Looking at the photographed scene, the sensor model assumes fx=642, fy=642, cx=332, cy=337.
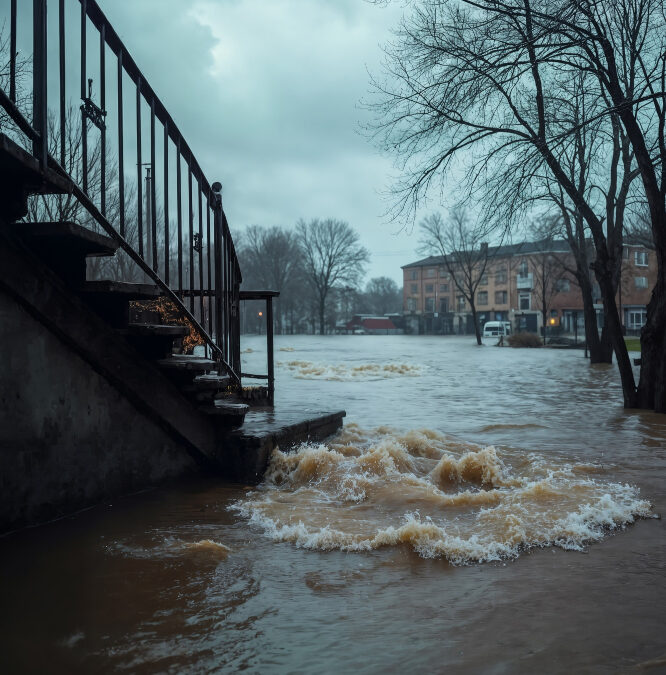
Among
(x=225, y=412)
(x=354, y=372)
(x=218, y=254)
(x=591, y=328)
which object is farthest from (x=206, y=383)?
(x=591, y=328)

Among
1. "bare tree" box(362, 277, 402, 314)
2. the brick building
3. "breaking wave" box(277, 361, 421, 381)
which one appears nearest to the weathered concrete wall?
"breaking wave" box(277, 361, 421, 381)

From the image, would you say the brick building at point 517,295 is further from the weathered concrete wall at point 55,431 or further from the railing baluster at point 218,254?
the weathered concrete wall at point 55,431

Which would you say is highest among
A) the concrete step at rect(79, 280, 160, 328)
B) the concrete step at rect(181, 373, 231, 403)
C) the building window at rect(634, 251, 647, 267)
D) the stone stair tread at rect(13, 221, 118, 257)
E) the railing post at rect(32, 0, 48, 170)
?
the building window at rect(634, 251, 647, 267)

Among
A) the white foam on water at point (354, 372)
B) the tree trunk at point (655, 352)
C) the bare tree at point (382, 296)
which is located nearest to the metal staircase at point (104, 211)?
the tree trunk at point (655, 352)

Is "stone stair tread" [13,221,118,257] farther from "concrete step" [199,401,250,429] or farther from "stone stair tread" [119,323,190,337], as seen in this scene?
"concrete step" [199,401,250,429]

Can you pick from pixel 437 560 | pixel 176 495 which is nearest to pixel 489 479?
pixel 437 560

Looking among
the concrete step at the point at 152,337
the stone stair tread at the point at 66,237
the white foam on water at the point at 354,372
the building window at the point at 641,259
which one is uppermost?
the building window at the point at 641,259

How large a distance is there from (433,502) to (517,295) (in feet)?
278

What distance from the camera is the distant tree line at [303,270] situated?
8881cm

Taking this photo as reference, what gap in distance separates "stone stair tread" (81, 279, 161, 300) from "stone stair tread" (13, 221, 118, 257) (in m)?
0.21

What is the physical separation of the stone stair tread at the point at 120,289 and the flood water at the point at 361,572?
160 centimetres

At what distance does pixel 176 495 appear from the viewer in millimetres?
5258

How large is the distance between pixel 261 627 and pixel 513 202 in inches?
390

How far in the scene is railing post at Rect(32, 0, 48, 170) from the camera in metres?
3.64
